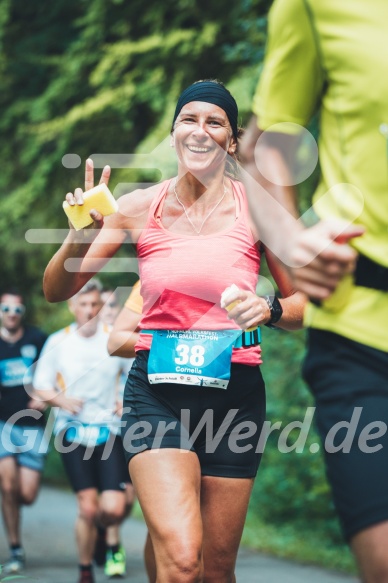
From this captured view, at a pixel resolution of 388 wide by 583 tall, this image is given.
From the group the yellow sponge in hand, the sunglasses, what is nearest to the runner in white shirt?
the sunglasses

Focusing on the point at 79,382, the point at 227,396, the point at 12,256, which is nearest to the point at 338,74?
the point at 227,396

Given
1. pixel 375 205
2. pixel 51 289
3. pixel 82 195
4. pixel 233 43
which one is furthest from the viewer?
pixel 233 43

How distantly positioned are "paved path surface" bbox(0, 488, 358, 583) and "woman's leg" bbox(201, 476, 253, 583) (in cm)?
229

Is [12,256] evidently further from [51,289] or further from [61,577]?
[51,289]

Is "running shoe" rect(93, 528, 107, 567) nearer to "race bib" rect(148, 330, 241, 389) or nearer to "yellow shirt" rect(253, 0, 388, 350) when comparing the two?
"race bib" rect(148, 330, 241, 389)

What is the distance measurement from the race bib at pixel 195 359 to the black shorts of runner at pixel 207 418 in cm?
5

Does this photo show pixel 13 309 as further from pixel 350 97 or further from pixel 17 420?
pixel 350 97

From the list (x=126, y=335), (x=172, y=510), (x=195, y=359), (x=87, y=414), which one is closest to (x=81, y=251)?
(x=195, y=359)

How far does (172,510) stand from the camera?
12.6 ft

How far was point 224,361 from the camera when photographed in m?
4.17

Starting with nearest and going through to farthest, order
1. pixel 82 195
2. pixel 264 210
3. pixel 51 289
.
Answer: pixel 264 210 < pixel 82 195 < pixel 51 289

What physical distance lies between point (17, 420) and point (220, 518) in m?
6.14

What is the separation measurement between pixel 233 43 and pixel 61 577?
6958 millimetres

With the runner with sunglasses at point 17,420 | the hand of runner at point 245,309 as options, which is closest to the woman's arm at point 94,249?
the hand of runner at point 245,309
